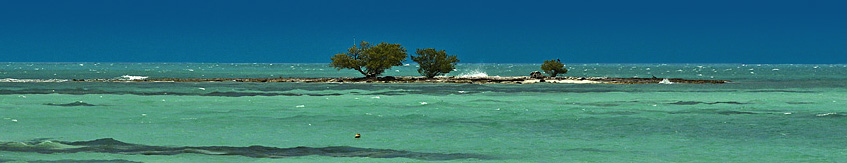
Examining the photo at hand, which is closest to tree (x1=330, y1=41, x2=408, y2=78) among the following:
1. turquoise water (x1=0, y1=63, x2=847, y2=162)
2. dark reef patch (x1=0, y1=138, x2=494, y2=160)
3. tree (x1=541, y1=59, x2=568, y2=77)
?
tree (x1=541, y1=59, x2=568, y2=77)

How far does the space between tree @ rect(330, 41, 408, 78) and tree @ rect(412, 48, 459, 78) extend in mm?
2575

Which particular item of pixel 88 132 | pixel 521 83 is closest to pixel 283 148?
pixel 88 132

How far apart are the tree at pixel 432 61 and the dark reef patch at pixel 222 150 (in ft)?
276

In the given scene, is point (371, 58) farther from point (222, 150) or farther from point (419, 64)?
point (222, 150)

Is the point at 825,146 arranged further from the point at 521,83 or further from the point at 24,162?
the point at 521,83

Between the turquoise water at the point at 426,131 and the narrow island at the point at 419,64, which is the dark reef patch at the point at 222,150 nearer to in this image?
the turquoise water at the point at 426,131

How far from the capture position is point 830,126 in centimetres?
3891

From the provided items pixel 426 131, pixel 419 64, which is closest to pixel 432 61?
pixel 419 64

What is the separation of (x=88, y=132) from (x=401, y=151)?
12.6m

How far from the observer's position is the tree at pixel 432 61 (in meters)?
114

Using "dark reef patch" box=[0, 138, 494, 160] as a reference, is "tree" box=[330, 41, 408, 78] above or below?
above

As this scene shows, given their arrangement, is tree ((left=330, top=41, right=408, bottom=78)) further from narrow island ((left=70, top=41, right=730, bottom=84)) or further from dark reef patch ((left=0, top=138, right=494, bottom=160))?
dark reef patch ((left=0, top=138, right=494, bottom=160))

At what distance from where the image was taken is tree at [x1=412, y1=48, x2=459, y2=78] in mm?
113812

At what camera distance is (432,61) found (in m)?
115
